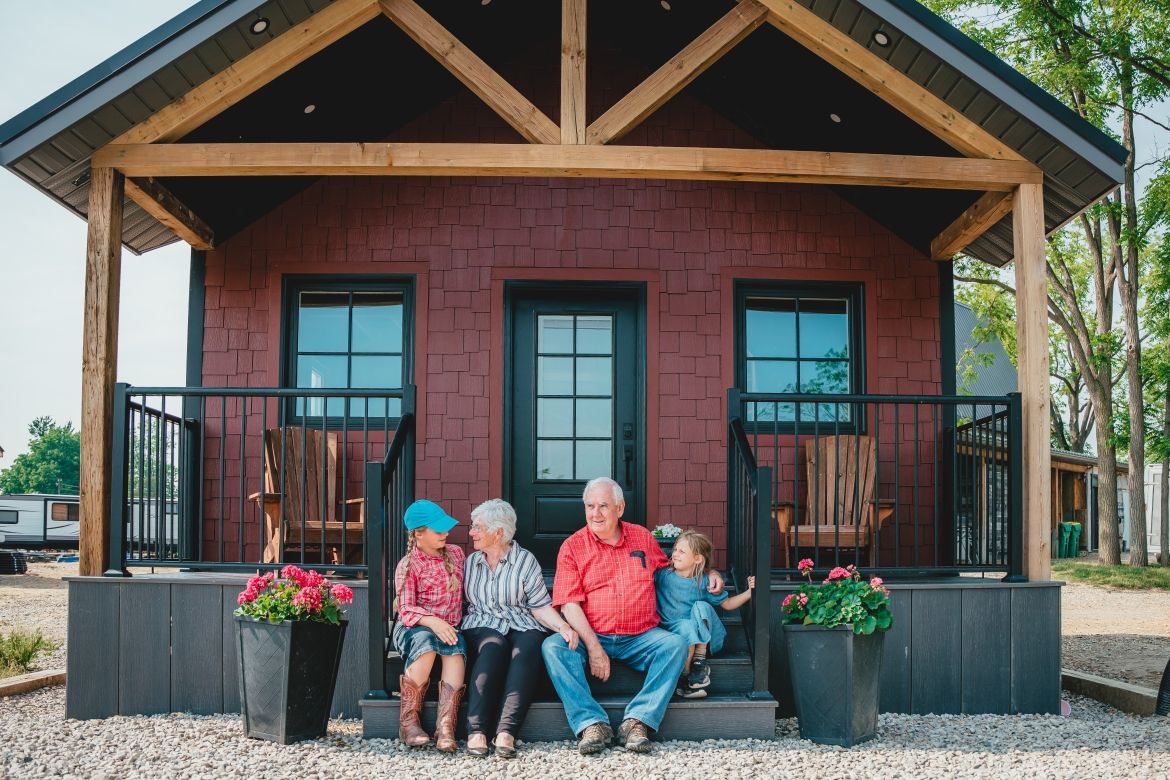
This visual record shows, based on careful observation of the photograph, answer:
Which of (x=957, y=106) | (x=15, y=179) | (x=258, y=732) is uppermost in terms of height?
(x=957, y=106)

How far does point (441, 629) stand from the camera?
4395 millimetres

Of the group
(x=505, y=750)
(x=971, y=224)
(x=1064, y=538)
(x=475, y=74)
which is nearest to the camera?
(x=505, y=750)

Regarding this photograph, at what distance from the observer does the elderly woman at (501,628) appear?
4.30m

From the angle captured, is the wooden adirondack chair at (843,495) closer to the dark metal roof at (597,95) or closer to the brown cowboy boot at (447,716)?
the dark metal roof at (597,95)

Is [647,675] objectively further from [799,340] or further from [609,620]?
[799,340]

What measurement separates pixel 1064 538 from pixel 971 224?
1672cm

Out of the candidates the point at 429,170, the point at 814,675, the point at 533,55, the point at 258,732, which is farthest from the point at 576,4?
the point at 258,732

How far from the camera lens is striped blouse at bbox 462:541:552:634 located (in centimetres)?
458

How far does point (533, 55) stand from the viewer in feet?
23.0

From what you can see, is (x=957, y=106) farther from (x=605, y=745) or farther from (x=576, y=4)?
(x=605, y=745)

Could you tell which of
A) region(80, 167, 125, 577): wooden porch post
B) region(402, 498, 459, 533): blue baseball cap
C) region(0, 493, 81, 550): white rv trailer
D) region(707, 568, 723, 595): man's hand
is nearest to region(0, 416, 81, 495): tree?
region(0, 493, 81, 550): white rv trailer

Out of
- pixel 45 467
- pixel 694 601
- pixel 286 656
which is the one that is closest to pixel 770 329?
pixel 694 601

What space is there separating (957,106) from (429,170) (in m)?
2.61

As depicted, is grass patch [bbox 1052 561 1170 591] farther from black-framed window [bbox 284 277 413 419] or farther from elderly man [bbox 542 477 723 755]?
elderly man [bbox 542 477 723 755]
